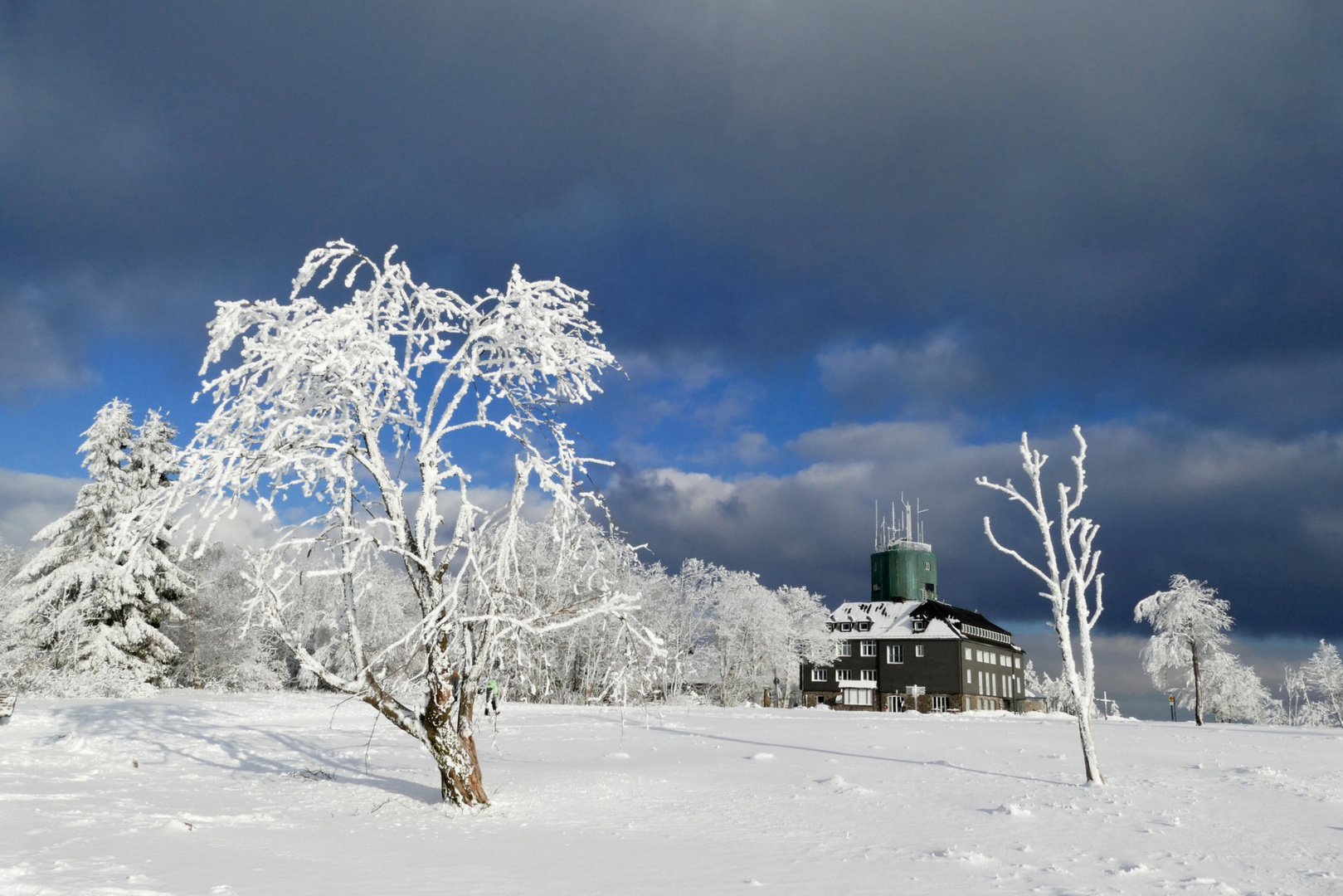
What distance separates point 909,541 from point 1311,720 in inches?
1430

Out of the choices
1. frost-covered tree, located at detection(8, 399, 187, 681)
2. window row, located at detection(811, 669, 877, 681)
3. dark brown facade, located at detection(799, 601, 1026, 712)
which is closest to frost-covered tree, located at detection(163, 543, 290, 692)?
frost-covered tree, located at detection(8, 399, 187, 681)

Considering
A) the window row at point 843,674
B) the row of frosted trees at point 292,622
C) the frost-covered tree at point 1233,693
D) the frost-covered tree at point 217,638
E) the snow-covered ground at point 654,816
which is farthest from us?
the window row at point 843,674

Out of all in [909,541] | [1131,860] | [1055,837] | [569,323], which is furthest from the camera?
[909,541]

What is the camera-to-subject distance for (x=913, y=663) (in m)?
75.7

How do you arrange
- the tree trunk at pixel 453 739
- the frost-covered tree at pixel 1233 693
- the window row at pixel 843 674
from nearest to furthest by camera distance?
the tree trunk at pixel 453 739 → the frost-covered tree at pixel 1233 693 → the window row at pixel 843 674

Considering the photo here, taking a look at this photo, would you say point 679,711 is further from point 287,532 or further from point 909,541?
point 909,541

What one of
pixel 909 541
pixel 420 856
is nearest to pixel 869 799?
pixel 420 856

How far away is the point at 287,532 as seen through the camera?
13016 millimetres

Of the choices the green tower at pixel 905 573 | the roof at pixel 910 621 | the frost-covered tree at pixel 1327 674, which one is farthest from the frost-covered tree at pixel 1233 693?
the green tower at pixel 905 573

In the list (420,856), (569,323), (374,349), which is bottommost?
(420,856)

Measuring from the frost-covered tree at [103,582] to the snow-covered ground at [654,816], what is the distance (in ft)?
34.8

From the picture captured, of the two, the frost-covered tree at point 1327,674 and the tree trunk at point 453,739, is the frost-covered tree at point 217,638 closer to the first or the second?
the tree trunk at point 453,739

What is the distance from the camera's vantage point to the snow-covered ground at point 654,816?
9219 mm

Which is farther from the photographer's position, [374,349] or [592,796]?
[592,796]
